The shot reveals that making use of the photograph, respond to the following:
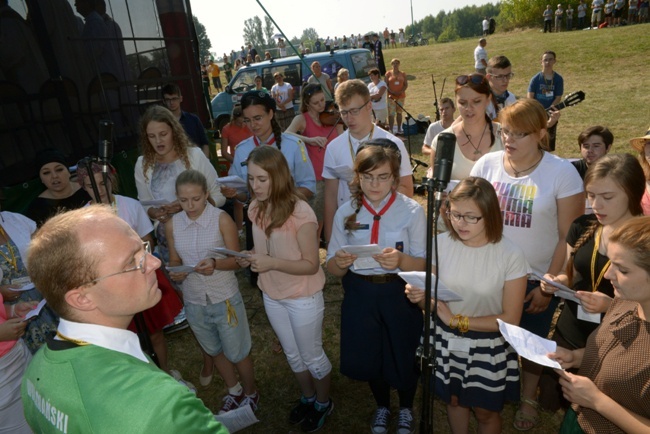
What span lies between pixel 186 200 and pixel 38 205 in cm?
133

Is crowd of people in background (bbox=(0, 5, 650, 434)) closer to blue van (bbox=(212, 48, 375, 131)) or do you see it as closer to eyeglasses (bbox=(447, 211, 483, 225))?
eyeglasses (bbox=(447, 211, 483, 225))

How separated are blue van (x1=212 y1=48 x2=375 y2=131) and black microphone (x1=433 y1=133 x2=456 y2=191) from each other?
33.9 ft

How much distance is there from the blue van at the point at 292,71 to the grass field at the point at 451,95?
109 inches

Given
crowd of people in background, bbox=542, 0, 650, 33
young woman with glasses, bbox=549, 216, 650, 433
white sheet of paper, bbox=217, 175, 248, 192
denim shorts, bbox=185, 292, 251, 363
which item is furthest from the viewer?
crowd of people in background, bbox=542, 0, 650, 33

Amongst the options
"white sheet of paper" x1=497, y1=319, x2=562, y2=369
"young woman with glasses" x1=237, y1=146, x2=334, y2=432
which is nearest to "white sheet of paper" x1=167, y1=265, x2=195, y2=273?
"young woman with glasses" x1=237, y1=146, x2=334, y2=432

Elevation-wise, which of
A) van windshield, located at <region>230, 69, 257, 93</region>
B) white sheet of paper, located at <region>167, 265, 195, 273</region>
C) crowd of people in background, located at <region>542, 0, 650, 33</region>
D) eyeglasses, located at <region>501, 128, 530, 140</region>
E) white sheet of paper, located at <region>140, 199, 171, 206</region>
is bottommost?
white sheet of paper, located at <region>167, 265, 195, 273</region>

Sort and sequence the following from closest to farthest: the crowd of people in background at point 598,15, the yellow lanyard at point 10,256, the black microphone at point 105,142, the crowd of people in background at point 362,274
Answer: the crowd of people in background at point 362,274, the black microphone at point 105,142, the yellow lanyard at point 10,256, the crowd of people in background at point 598,15

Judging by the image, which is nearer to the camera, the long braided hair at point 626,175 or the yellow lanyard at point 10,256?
the long braided hair at point 626,175

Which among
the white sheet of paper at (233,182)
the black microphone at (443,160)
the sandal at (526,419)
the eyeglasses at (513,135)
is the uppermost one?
the black microphone at (443,160)

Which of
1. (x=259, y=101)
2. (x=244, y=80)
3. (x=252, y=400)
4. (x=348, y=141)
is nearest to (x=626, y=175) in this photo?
(x=348, y=141)

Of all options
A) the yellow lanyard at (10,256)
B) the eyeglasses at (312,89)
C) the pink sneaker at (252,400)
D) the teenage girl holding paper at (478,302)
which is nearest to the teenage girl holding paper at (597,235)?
the teenage girl holding paper at (478,302)

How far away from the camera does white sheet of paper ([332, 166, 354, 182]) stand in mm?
3312

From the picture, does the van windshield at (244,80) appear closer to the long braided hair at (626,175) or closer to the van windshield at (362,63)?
the van windshield at (362,63)

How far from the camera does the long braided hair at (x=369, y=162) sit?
256cm
